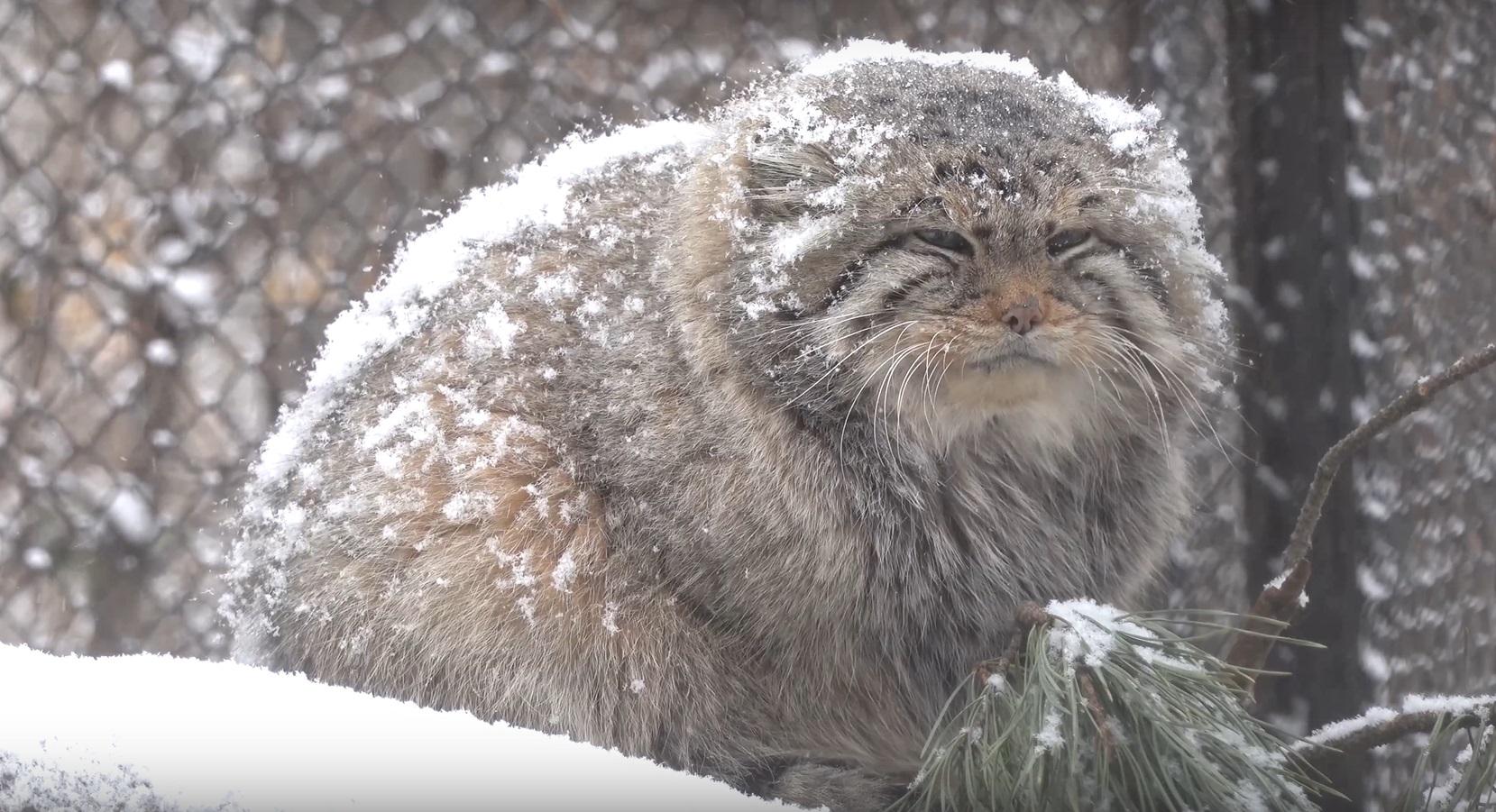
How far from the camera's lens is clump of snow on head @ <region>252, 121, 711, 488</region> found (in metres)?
1.90

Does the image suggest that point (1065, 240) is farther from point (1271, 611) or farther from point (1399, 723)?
point (1399, 723)

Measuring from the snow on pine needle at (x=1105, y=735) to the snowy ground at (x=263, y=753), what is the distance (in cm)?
23

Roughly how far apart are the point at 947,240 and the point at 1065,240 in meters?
0.15

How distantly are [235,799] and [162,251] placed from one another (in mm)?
1753

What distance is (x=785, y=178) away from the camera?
5.29ft

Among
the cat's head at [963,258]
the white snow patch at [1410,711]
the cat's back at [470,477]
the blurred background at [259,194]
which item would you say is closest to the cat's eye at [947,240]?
the cat's head at [963,258]

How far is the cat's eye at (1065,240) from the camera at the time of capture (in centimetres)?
148

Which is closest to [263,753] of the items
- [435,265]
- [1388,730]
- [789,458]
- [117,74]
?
[789,458]

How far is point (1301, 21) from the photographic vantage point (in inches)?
72.7

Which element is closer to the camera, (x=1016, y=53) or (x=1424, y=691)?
(x=1424, y=691)

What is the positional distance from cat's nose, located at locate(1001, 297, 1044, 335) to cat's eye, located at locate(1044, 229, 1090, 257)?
0.11 meters

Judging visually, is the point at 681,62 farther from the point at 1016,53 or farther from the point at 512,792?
the point at 512,792

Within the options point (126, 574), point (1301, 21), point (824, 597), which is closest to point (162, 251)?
point (126, 574)

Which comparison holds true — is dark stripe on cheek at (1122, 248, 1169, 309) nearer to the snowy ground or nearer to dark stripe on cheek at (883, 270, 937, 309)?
dark stripe on cheek at (883, 270, 937, 309)
